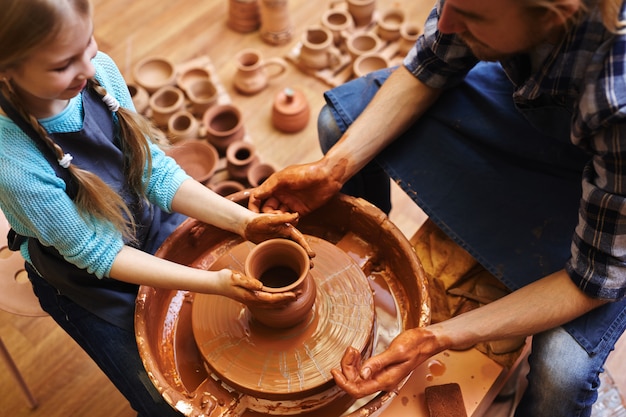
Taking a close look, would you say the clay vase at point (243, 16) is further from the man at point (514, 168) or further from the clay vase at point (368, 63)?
the man at point (514, 168)

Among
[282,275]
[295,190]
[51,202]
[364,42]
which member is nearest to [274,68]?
[364,42]

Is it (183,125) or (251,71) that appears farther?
(251,71)

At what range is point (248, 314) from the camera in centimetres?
163

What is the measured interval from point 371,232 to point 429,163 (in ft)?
1.00

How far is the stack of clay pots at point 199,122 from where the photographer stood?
279 cm

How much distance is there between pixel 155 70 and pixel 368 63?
1.22m

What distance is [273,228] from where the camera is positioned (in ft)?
5.43

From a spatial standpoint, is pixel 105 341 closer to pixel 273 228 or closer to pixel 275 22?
pixel 273 228

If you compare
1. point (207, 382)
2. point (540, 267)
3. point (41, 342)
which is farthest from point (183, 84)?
point (540, 267)

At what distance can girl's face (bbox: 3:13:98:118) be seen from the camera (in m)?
1.25

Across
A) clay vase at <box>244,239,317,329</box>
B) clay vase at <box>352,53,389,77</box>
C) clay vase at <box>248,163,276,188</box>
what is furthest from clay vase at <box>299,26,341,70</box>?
clay vase at <box>244,239,317,329</box>

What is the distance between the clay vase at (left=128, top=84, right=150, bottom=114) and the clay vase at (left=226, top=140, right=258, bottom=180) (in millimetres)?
591

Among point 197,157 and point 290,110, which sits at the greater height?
point 290,110

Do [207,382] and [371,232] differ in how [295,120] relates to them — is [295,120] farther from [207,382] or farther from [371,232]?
[207,382]
